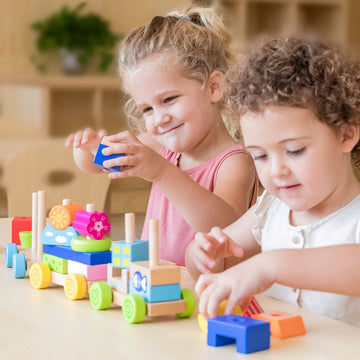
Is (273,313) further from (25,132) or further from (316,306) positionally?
(25,132)

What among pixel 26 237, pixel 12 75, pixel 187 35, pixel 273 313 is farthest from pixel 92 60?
pixel 273 313

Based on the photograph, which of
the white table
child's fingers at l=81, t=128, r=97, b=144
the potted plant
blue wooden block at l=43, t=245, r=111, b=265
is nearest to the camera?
the white table

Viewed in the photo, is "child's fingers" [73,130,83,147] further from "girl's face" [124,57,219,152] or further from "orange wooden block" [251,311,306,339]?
"orange wooden block" [251,311,306,339]

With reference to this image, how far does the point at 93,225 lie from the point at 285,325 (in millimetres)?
280

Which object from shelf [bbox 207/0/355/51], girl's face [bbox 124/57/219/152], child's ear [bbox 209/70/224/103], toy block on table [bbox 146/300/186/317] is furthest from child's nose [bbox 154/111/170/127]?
shelf [bbox 207/0/355/51]

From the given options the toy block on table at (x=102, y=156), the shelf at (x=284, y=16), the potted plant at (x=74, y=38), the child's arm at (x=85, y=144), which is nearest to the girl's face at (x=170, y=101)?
the child's arm at (x=85, y=144)

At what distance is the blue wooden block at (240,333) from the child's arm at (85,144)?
18.9 inches

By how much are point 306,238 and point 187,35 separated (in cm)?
50

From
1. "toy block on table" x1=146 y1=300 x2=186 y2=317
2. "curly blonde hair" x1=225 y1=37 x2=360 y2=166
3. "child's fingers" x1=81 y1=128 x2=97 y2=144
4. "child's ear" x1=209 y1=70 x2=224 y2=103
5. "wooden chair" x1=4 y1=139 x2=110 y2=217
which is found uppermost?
"curly blonde hair" x1=225 y1=37 x2=360 y2=166

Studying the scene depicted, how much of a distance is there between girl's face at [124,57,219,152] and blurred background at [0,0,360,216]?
191 cm

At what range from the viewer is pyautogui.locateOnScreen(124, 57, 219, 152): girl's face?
1.16 meters

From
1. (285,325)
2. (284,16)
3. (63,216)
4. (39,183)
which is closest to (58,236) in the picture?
(63,216)

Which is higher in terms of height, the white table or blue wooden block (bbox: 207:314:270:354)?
blue wooden block (bbox: 207:314:270:354)

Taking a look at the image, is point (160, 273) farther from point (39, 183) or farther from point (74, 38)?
point (74, 38)
